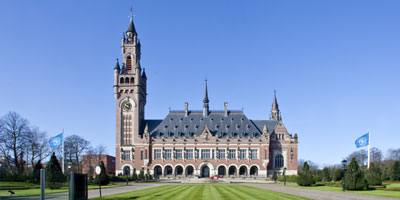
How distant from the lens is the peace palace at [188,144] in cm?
9981

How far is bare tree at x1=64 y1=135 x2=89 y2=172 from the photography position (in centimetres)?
9706

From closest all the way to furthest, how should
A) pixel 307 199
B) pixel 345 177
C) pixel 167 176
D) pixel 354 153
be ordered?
1. pixel 307 199
2. pixel 345 177
3. pixel 167 176
4. pixel 354 153

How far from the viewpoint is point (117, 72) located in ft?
337

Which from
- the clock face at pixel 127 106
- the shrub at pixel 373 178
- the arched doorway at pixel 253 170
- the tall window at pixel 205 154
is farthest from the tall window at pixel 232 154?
the shrub at pixel 373 178

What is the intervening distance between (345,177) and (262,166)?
177 ft

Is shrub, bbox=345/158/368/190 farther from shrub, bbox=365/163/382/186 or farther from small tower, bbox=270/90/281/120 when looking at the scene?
small tower, bbox=270/90/281/120

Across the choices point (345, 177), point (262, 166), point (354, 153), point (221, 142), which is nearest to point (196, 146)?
point (221, 142)

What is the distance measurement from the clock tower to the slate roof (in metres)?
5.05

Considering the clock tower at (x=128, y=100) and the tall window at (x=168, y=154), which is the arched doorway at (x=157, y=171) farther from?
the clock tower at (x=128, y=100)

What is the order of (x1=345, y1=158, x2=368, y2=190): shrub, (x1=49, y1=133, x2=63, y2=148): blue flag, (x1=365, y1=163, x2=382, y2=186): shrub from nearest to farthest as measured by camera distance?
(x1=345, y1=158, x2=368, y2=190): shrub, (x1=365, y1=163, x2=382, y2=186): shrub, (x1=49, y1=133, x2=63, y2=148): blue flag

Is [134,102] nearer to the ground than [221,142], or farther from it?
farther from it

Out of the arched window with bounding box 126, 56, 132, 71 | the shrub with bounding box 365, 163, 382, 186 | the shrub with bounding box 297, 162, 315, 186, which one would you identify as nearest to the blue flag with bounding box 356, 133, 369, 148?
the shrub with bounding box 365, 163, 382, 186

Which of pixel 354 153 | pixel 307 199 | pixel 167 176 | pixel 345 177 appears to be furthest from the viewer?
pixel 354 153

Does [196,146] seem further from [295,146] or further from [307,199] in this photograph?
[307,199]
